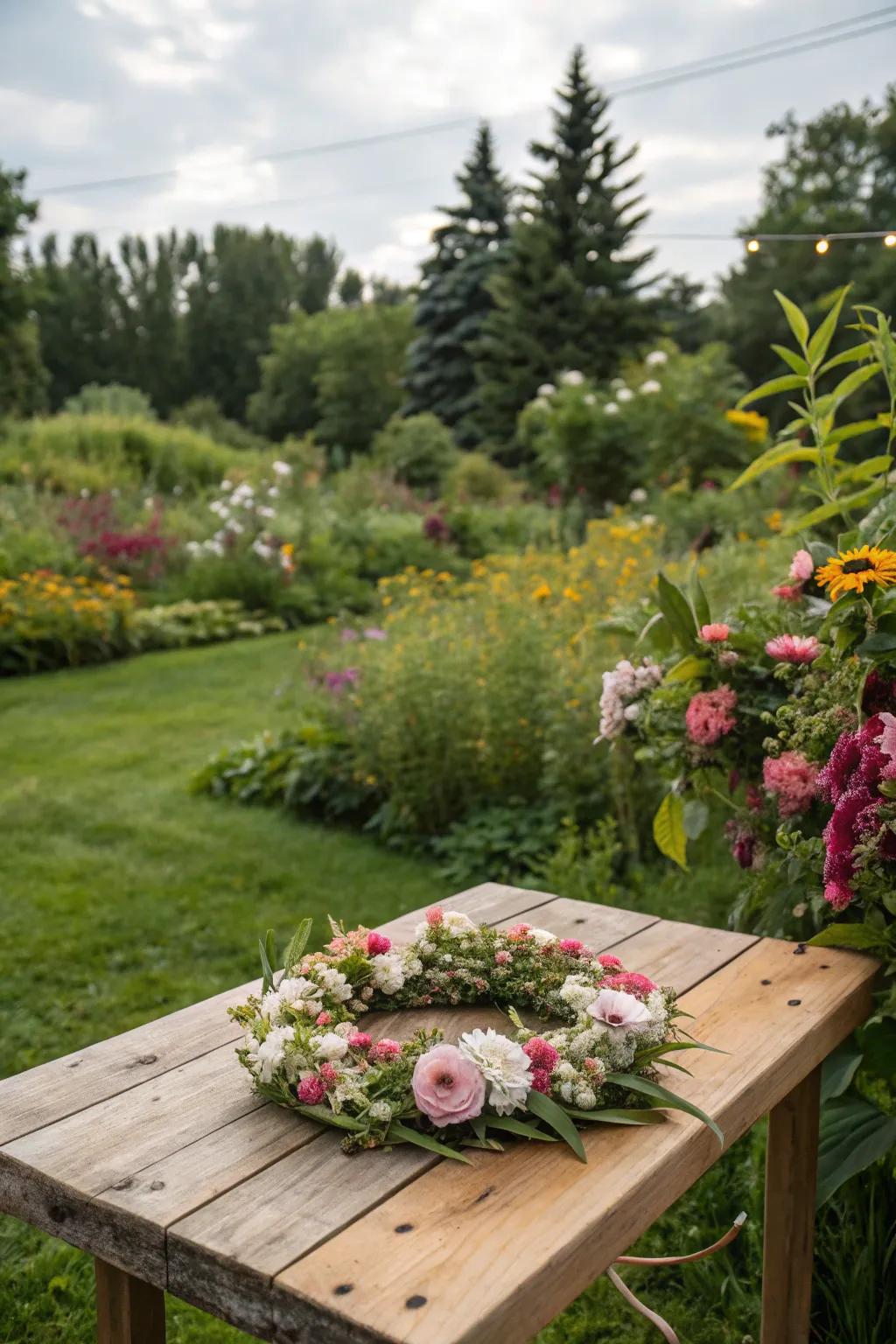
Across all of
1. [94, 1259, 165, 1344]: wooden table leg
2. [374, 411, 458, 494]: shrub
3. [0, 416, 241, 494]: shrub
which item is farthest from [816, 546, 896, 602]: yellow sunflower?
[374, 411, 458, 494]: shrub

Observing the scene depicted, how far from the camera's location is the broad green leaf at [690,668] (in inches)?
82.7

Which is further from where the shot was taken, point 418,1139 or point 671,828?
point 671,828

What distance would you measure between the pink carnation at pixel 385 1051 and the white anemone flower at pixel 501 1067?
0.26 feet

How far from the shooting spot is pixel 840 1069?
1914 millimetres

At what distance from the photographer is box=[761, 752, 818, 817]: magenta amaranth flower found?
1870 mm

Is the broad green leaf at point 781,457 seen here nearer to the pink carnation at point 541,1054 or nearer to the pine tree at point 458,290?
the pink carnation at point 541,1054

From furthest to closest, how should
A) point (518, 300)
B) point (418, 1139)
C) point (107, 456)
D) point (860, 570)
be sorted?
point (518, 300)
point (107, 456)
point (860, 570)
point (418, 1139)

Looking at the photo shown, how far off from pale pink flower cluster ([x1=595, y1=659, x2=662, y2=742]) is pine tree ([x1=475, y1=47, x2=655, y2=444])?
1889 cm

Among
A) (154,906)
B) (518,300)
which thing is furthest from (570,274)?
(154,906)

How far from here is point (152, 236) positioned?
39.7m

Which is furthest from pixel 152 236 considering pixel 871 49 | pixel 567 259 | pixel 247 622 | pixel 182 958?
pixel 182 958

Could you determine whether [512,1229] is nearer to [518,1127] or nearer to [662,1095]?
[518,1127]

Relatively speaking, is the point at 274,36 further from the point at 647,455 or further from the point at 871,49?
the point at 871,49

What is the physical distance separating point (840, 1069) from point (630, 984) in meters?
0.71
